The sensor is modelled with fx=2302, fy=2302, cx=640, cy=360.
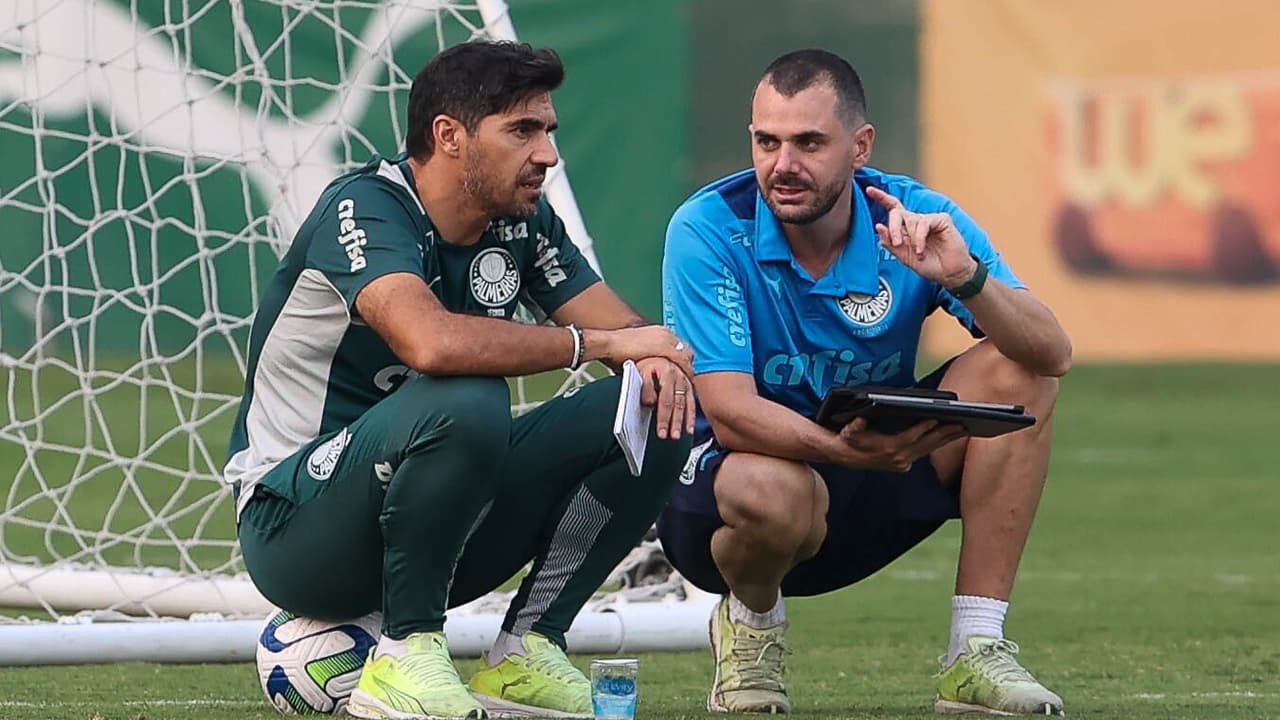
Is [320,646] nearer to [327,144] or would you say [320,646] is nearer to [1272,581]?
[327,144]

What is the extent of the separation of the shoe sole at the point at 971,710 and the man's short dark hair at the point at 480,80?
143 cm

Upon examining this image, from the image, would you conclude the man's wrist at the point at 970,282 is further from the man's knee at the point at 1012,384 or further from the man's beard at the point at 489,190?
the man's beard at the point at 489,190

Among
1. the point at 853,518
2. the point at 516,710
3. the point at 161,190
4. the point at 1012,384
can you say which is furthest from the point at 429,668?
the point at 161,190

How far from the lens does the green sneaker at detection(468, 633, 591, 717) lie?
4273 mm

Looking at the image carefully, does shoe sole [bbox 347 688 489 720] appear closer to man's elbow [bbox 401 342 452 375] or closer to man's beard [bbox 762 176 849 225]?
man's elbow [bbox 401 342 452 375]

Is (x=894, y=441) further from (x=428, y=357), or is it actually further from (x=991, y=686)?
(x=428, y=357)

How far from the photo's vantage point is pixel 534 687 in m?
4.29

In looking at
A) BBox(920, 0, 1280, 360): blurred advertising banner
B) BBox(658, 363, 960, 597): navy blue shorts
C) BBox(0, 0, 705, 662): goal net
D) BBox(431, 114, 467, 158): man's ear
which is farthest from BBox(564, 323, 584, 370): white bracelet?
BBox(920, 0, 1280, 360): blurred advertising banner

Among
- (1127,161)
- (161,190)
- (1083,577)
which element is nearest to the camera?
(161,190)

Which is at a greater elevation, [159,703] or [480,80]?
[480,80]

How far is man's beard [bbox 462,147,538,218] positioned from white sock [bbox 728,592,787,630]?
93 cm

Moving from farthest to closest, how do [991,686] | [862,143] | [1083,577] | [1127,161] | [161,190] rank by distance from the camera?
[1127,161] → [1083,577] → [161,190] → [862,143] → [991,686]

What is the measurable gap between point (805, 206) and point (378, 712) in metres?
1.30

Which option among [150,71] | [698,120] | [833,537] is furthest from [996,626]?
[698,120]
